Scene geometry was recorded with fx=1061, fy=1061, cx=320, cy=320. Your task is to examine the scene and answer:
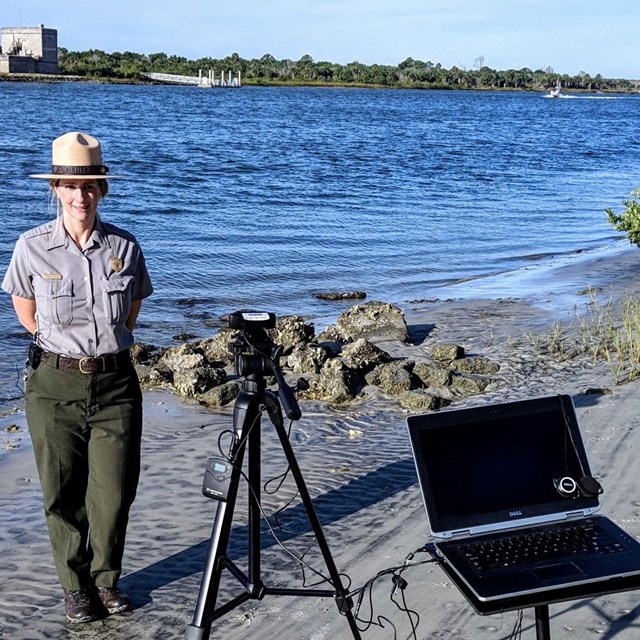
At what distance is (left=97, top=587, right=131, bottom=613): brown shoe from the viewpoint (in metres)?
4.71

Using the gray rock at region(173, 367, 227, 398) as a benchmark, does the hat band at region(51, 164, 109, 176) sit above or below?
above

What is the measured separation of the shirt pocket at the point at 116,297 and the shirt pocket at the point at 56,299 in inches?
5.7

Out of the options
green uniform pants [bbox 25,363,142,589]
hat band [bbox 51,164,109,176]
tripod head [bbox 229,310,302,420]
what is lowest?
green uniform pants [bbox 25,363,142,589]

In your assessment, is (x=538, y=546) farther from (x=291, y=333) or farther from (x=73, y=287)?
(x=291, y=333)

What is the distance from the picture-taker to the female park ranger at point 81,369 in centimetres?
443

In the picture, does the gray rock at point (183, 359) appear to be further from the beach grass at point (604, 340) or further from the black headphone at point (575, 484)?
the black headphone at point (575, 484)

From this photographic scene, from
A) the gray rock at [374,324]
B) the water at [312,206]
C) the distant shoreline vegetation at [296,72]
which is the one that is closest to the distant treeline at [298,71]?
the distant shoreline vegetation at [296,72]

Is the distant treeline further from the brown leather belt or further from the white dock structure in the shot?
the brown leather belt

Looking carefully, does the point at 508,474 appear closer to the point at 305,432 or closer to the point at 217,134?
the point at 305,432

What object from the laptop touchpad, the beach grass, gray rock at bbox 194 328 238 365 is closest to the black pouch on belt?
the laptop touchpad

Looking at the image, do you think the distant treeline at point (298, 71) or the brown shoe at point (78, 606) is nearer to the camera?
the brown shoe at point (78, 606)

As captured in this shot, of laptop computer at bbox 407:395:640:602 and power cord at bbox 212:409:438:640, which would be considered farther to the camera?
power cord at bbox 212:409:438:640

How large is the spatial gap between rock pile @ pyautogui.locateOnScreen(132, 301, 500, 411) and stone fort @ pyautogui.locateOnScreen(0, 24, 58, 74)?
117061 mm

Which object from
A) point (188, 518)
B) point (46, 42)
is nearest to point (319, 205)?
point (188, 518)
